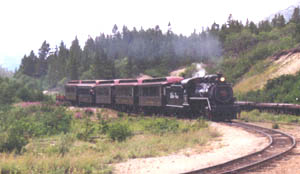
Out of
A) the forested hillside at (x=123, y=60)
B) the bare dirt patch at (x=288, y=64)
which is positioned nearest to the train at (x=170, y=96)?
the bare dirt patch at (x=288, y=64)

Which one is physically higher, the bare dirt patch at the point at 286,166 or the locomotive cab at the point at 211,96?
the locomotive cab at the point at 211,96

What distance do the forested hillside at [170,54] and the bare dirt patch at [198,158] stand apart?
41.6 meters

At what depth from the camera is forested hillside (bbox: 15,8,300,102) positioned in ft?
200

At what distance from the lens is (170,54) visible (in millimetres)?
103438

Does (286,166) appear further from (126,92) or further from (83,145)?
(126,92)

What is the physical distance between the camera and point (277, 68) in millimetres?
47688

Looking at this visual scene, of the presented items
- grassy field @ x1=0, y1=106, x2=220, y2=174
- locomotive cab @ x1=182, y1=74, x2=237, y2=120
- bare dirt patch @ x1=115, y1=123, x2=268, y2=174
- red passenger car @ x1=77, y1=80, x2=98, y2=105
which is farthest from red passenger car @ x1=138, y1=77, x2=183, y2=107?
bare dirt patch @ x1=115, y1=123, x2=268, y2=174

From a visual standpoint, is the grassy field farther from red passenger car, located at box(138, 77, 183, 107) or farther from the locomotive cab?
red passenger car, located at box(138, 77, 183, 107)

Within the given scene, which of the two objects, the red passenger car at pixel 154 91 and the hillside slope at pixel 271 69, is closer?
the red passenger car at pixel 154 91

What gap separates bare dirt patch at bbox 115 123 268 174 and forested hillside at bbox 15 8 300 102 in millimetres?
41597

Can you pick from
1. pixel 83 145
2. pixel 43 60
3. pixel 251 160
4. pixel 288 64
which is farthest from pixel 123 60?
pixel 251 160

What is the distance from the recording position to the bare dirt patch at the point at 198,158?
9359mm

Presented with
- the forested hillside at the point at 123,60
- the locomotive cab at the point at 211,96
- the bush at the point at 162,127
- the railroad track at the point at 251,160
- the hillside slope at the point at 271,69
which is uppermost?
the forested hillside at the point at 123,60

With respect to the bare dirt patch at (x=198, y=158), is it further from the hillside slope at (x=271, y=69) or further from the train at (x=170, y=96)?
the hillside slope at (x=271, y=69)
